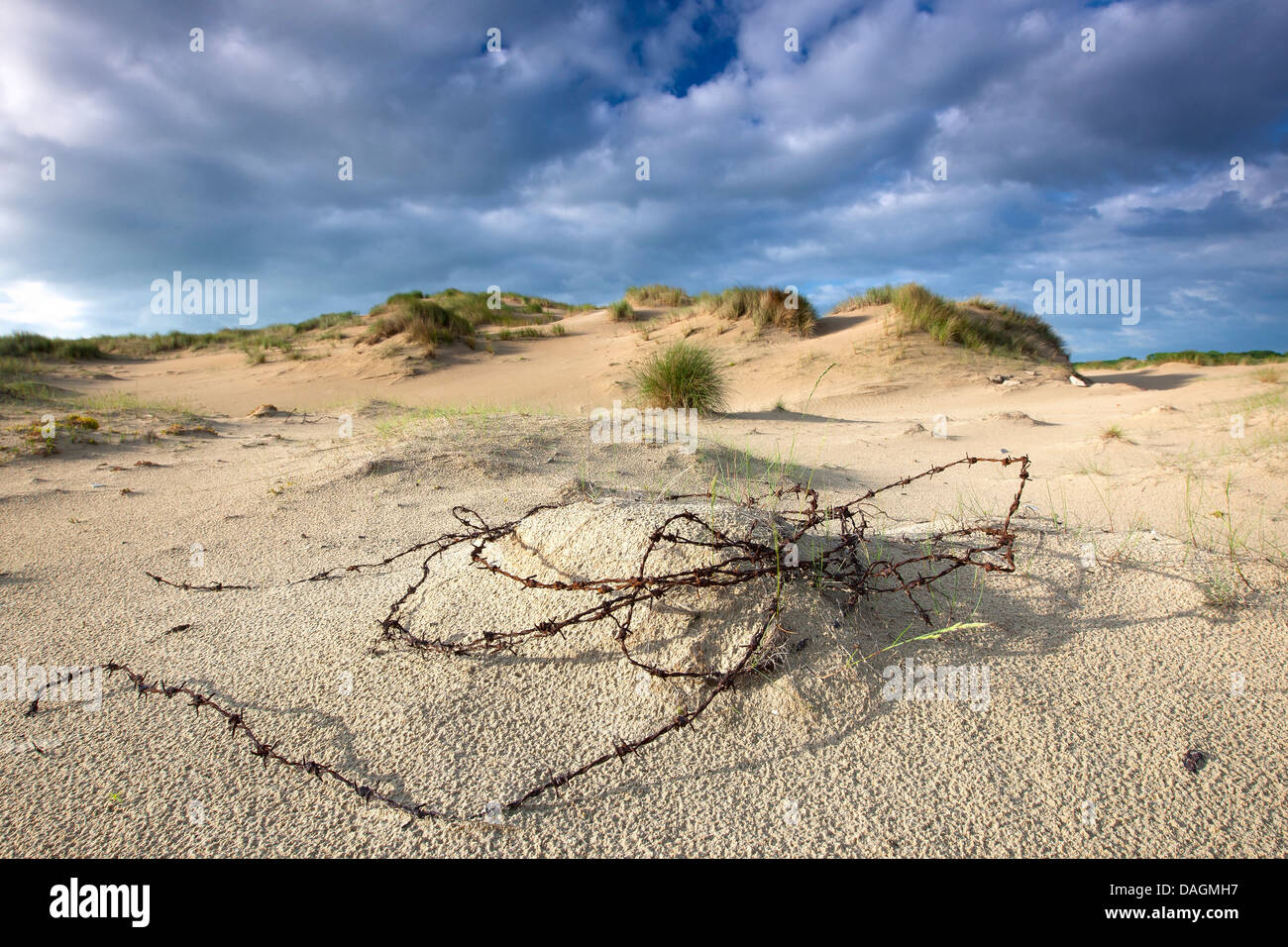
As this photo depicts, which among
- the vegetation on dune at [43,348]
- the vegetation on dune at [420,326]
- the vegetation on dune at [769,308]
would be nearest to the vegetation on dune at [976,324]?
the vegetation on dune at [769,308]

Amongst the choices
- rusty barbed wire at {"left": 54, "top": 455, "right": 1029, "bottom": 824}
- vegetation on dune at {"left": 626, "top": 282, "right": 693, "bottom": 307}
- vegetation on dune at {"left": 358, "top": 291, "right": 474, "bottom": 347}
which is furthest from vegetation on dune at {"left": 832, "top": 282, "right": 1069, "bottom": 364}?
rusty barbed wire at {"left": 54, "top": 455, "right": 1029, "bottom": 824}

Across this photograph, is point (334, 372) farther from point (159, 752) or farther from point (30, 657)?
point (159, 752)

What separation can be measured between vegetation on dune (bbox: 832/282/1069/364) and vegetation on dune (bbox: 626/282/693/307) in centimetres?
683

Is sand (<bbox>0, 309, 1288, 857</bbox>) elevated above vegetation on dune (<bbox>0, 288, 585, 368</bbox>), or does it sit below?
below

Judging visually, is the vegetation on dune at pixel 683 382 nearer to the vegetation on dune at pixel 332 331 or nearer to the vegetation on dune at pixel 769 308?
the vegetation on dune at pixel 769 308

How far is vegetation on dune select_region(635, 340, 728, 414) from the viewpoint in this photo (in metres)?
8.15

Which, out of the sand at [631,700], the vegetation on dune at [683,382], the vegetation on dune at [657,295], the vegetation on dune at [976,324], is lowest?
the sand at [631,700]

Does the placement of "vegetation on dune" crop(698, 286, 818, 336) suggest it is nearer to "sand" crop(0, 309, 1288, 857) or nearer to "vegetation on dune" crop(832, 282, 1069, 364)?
"vegetation on dune" crop(832, 282, 1069, 364)

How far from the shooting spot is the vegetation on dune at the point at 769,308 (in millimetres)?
15156

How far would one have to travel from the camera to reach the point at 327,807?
1587 millimetres

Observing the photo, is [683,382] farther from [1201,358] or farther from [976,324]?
[1201,358]

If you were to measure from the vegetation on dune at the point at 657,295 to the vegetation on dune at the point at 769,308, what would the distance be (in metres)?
5.33

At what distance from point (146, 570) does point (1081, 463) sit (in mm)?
6495
